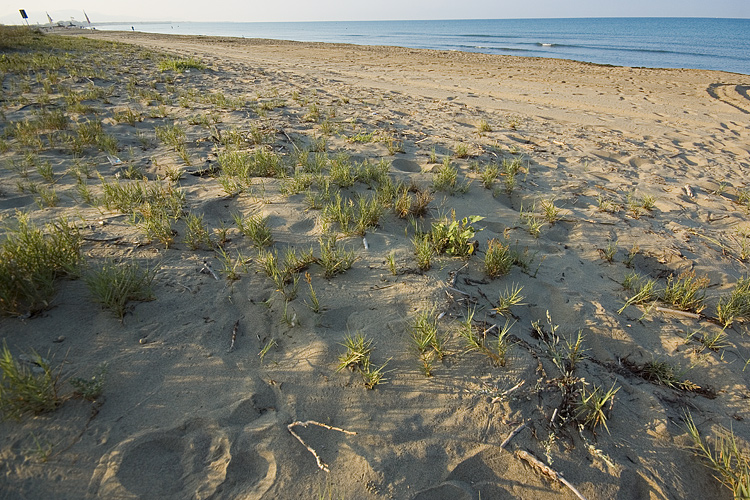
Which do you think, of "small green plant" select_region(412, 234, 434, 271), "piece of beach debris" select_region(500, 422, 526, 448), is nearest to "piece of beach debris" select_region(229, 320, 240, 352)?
"small green plant" select_region(412, 234, 434, 271)

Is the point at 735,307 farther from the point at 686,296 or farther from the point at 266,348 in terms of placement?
the point at 266,348

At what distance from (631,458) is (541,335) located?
725 mm

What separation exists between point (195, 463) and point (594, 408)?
6.31 ft

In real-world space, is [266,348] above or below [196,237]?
below

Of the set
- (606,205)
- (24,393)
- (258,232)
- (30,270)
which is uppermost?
(30,270)

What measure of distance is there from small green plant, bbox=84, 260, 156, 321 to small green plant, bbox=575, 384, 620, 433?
254cm

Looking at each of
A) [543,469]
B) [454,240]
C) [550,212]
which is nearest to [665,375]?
[543,469]

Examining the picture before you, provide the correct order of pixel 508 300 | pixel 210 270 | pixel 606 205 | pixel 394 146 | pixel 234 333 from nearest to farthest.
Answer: pixel 234 333, pixel 508 300, pixel 210 270, pixel 606 205, pixel 394 146

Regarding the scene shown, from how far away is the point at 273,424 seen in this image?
1753 mm

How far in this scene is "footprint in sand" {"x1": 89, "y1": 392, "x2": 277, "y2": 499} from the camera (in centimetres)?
151

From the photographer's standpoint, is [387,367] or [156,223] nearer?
[387,367]

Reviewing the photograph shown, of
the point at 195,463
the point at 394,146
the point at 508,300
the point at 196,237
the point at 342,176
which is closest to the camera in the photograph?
the point at 195,463

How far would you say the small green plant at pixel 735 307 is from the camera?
7.98 feet

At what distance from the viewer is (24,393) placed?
1604mm
